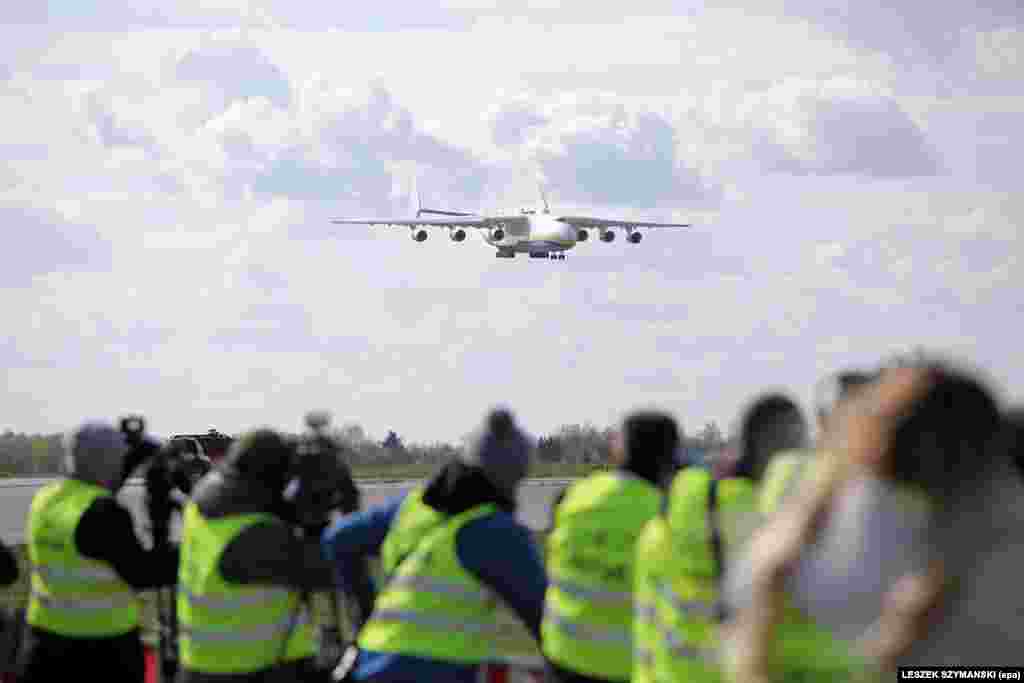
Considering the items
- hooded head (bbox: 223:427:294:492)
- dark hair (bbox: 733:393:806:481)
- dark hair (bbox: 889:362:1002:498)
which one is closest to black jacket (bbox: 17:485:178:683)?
hooded head (bbox: 223:427:294:492)

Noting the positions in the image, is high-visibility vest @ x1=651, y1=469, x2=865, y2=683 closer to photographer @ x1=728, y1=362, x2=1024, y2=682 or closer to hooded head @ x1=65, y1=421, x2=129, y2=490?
photographer @ x1=728, y1=362, x2=1024, y2=682

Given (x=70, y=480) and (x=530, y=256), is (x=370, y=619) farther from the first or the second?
(x=530, y=256)

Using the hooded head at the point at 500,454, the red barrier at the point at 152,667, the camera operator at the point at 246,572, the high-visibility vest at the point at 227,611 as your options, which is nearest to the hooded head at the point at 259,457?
the camera operator at the point at 246,572

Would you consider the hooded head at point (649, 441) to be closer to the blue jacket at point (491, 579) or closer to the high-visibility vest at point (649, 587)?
the blue jacket at point (491, 579)

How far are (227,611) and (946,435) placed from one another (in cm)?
437

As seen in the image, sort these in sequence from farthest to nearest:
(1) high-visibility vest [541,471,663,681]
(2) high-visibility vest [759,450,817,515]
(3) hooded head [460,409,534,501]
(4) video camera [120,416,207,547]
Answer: (4) video camera [120,416,207,547], (3) hooded head [460,409,534,501], (1) high-visibility vest [541,471,663,681], (2) high-visibility vest [759,450,817,515]

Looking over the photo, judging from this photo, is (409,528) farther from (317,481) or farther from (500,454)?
(317,481)

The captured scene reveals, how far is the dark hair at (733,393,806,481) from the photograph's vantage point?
5.05 m

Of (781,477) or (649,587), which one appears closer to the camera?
(781,477)

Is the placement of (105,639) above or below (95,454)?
below

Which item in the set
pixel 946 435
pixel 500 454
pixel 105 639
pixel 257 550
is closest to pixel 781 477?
pixel 946 435

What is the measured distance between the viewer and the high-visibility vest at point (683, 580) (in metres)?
4.89

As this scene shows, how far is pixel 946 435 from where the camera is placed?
2.66 metres

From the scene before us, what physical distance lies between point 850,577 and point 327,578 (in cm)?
423
